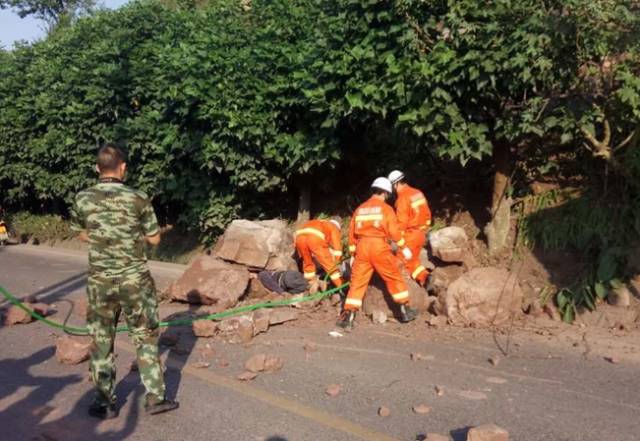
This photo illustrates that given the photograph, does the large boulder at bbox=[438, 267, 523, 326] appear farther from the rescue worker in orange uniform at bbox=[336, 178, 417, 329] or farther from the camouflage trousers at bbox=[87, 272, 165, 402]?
the camouflage trousers at bbox=[87, 272, 165, 402]

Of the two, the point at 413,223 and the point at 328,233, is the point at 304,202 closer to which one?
the point at 328,233

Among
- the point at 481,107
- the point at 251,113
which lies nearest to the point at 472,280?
the point at 481,107

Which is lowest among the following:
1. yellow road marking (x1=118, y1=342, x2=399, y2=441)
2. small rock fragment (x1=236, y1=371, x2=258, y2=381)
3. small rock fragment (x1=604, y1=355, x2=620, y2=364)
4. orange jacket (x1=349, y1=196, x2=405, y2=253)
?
yellow road marking (x1=118, y1=342, x2=399, y2=441)

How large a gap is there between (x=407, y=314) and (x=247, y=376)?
2267mm

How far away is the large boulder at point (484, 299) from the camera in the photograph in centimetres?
703

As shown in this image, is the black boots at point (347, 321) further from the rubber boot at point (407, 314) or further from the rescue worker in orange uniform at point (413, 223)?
the rescue worker in orange uniform at point (413, 223)

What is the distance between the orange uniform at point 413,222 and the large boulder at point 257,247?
178cm

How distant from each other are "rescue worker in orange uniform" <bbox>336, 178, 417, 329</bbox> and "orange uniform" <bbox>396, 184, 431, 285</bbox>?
0.77m

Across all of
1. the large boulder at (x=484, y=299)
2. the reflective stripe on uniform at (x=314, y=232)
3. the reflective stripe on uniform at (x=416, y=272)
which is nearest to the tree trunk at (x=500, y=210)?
the reflective stripe on uniform at (x=416, y=272)

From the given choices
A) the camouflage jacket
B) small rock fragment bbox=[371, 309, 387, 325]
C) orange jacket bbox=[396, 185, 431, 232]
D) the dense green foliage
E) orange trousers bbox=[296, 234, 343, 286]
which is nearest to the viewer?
the camouflage jacket

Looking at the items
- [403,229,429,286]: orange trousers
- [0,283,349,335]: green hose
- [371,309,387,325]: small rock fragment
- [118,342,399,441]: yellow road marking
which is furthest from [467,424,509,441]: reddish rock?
[403,229,429,286]: orange trousers

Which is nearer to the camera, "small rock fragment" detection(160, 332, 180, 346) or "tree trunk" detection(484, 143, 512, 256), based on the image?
"small rock fragment" detection(160, 332, 180, 346)

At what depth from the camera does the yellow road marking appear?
14.7 ft

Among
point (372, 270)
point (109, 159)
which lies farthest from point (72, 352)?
point (372, 270)
